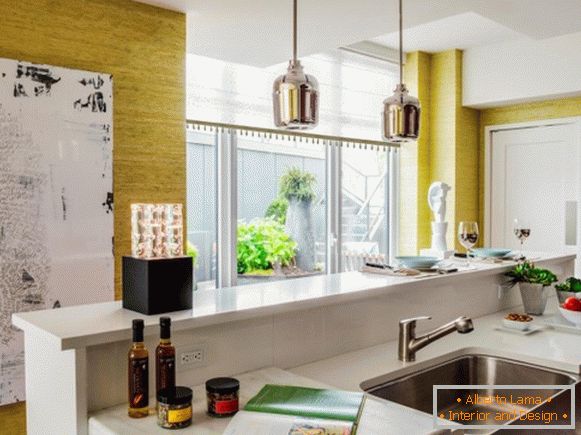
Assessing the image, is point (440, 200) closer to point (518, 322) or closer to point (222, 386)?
point (518, 322)

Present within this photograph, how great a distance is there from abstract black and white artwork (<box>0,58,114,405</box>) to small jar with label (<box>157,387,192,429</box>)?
5.79 feet

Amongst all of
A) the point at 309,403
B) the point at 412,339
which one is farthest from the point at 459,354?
the point at 309,403

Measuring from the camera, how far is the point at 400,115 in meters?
2.04

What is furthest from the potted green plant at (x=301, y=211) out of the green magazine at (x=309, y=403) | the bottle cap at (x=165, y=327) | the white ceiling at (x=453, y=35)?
the bottle cap at (x=165, y=327)

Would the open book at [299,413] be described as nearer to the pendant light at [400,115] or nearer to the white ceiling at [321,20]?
the pendant light at [400,115]

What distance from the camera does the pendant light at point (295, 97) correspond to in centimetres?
180

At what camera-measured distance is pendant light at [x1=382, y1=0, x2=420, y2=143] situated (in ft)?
6.68

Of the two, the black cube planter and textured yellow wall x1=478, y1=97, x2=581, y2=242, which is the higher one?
textured yellow wall x1=478, y1=97, x2=581, y2=242

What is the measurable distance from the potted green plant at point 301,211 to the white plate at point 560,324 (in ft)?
8.03

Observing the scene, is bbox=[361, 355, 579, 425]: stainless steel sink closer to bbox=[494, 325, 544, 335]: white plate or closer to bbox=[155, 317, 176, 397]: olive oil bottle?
bbox=[494, 325, 544, 335]: white plate

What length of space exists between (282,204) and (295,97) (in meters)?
2.90

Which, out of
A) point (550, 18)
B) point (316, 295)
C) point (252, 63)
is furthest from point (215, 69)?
point (316, 295)

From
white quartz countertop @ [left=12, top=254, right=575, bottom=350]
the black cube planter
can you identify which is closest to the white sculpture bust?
white quartz countertop @ [left=12, top=254, right=575, bottom=350]

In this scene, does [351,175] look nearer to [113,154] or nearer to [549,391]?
[113,154]
